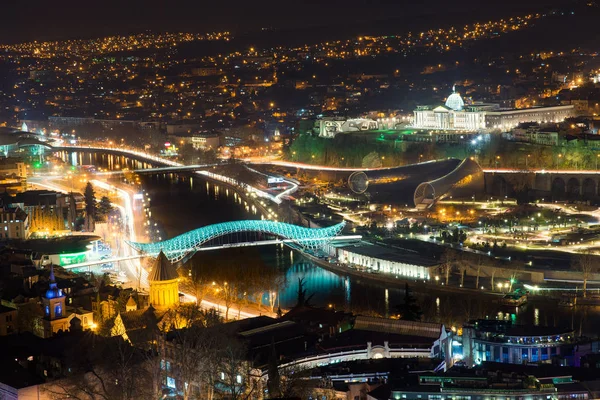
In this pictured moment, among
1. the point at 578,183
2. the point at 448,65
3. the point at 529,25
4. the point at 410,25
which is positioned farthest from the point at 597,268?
the point at 410,25

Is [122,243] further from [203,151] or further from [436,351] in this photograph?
[203,151]

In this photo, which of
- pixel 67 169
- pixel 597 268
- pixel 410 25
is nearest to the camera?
pixel 597 268

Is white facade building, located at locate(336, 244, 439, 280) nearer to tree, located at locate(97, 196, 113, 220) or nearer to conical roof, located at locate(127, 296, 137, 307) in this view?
conical roof, located at locate(127, 296, 137, 307)

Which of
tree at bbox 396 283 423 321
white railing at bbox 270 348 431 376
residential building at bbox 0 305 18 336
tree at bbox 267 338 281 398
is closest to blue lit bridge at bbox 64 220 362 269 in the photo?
residential building at bbox 0 305 18 336

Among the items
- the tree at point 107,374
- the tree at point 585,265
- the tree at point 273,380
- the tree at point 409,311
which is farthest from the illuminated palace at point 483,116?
the tree at point 273,380

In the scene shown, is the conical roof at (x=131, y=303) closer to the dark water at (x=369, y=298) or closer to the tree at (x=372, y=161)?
Result: the dark water at (x=369, y=298)
